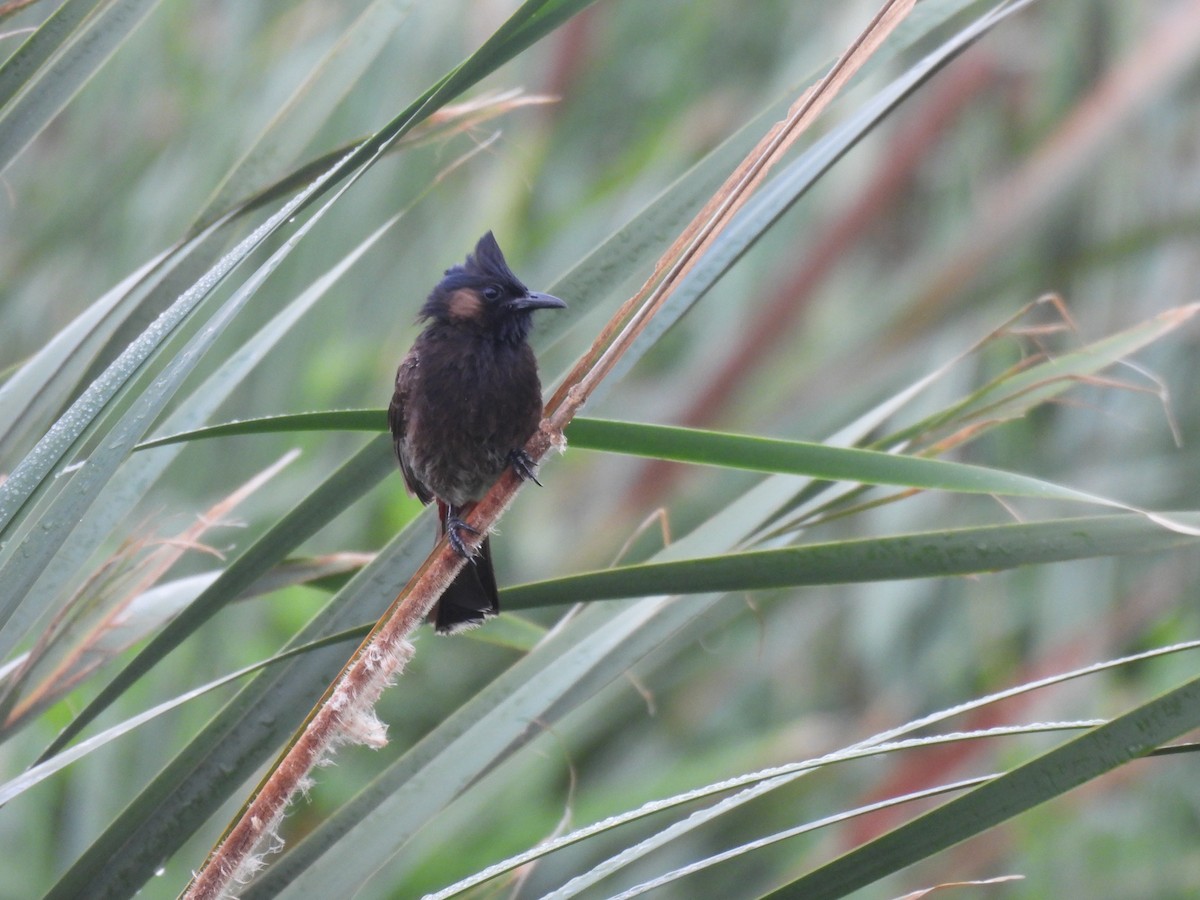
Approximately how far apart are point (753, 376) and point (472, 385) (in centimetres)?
127

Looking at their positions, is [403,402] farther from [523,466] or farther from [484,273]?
[523,466]

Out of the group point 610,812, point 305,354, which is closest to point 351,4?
point 305,354

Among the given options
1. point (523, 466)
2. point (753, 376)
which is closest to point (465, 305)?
point (523, 466)

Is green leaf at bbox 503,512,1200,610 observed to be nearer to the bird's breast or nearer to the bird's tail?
the bird's tail

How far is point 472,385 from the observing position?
2.93 metres

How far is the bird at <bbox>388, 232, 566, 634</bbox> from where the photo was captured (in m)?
2.92

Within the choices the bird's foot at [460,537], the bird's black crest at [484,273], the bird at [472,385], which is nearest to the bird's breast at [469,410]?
the bird at [472,385]

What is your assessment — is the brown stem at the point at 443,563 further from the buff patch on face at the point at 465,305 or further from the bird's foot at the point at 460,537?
the buff patch on face at the point at 465,305

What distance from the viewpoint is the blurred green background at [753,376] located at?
124 inches

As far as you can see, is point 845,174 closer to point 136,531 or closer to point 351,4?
point 351,4

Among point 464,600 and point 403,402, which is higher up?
point 403,402

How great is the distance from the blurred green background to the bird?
0.96ft

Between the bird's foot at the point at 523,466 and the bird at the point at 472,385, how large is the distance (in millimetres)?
164

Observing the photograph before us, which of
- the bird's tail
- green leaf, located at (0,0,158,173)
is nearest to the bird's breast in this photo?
the bird's tail
